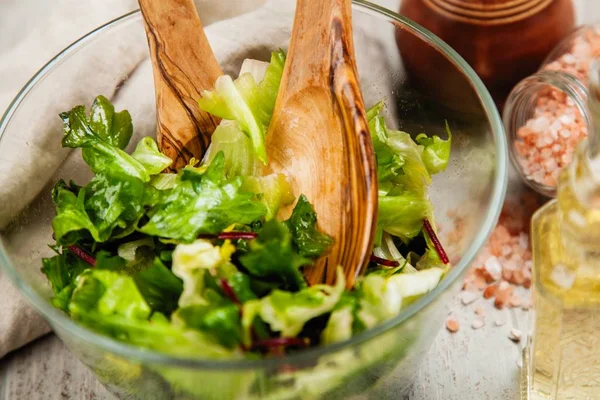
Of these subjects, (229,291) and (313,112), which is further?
(313,112)

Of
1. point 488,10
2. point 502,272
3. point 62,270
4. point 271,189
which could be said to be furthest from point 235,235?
point 488,10

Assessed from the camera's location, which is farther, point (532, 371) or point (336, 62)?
point (532, 371)

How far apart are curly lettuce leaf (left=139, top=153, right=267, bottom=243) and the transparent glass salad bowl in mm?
170

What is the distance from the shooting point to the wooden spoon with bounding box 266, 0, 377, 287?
3.18ft

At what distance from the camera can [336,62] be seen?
1015 mm

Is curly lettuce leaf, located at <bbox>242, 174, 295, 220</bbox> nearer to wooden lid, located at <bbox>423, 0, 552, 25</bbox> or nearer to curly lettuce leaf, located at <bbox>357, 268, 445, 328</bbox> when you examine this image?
curly lettuce leaf, located at <bbox>357, 268, 445, 328</bbox>

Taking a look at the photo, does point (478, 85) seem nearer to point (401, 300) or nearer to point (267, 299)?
point (401, 300)

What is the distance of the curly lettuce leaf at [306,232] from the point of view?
98 centimetres

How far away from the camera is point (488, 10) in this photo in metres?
1.48

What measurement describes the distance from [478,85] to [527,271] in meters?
0.53

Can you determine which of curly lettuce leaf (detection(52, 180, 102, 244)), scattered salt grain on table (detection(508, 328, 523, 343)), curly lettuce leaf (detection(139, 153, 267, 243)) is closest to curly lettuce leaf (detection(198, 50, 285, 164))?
curly lettuce leaf (detection(139, 153, 267, 243))

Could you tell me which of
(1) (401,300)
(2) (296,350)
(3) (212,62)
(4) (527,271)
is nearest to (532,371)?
(4) (527,271)

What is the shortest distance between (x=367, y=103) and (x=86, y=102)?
0.43 meters

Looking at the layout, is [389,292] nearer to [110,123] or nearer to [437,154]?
[437,154]
